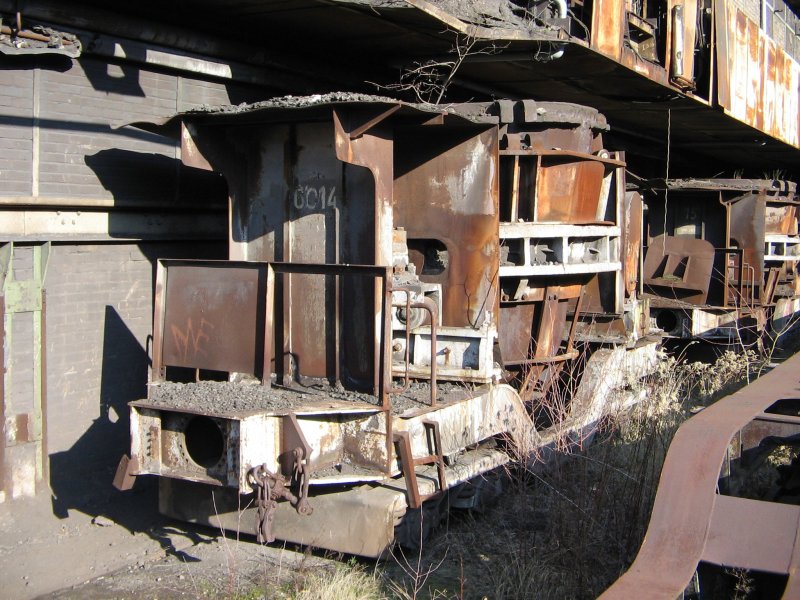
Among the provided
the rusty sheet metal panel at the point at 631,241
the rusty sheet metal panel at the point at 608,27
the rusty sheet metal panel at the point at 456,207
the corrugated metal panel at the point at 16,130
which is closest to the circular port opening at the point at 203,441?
the rusty sheet metal panel at the point at 456,207

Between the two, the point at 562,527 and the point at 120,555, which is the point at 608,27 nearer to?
the point at 562,527

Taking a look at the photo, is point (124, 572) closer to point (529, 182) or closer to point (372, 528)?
point (372, 528)

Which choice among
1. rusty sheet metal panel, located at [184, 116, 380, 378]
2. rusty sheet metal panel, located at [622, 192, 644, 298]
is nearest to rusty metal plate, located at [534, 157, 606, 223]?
rusty sheet metal panel, located at [622, 192, 644, 298]

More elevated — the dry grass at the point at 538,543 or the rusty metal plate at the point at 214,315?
the rusty metal plate at the point at 214,315

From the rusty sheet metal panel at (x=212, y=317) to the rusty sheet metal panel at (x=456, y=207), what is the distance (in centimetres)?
162

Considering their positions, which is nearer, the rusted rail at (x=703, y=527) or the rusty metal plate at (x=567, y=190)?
the rusted rail at (x=703, y=527)

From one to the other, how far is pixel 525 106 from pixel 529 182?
63 centimetres

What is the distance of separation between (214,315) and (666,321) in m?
7.46

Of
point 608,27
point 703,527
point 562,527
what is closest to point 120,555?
point 562,527

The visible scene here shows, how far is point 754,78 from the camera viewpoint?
14648 millimetres

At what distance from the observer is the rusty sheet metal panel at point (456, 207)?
6781 mm

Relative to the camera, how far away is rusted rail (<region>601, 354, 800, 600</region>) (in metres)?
3.07

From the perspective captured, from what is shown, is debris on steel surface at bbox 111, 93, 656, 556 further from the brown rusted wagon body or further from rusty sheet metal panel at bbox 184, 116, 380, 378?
the brown rusted wagon body

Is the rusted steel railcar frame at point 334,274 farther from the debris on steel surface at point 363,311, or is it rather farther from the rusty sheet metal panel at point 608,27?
the rusty sheet metal panel at point 608,27
